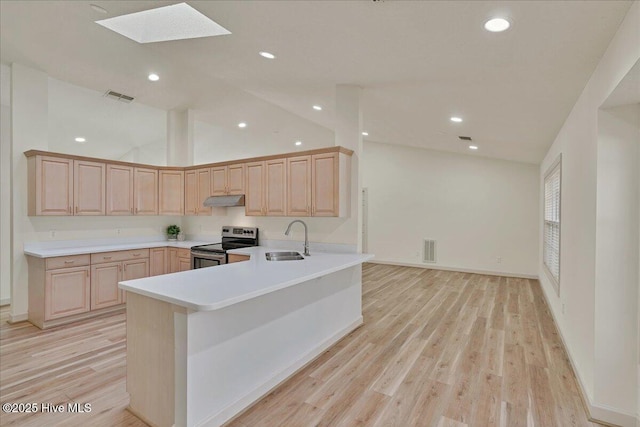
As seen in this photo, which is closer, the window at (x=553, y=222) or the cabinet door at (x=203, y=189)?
the window at (x=553, y=222)

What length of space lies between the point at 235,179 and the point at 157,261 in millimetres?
1781

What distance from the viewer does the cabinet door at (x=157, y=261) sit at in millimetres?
4738

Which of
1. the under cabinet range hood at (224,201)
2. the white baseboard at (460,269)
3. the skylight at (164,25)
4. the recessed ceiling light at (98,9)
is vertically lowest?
the white baseboard at (460,269)

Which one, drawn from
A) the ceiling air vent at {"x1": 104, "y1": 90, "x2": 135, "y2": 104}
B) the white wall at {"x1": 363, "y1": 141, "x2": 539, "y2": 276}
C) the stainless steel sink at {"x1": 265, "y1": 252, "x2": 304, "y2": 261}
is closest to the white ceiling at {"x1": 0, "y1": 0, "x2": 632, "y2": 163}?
the ceiling air vent at {"x1": 104, "y1": 90, "x2": 135, "y2": 104}

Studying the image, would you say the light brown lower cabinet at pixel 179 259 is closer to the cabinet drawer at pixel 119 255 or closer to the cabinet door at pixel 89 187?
the cabinet drawer at pixel 119 255

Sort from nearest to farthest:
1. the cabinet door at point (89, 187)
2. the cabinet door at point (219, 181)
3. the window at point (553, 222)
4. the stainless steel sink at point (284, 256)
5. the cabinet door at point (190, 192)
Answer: the stainless steel sink at point (284, 256) → the window at point (553, 222) → the cabinet door at point (89, 187) → the cabinet door at point (219, 181) → the cabinet door at point (190, 192)

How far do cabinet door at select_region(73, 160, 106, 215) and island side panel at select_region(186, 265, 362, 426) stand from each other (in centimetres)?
338

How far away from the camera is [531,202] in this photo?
645cm

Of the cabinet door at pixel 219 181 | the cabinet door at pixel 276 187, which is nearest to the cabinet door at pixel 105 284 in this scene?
the cabinet door at pixel 219 181

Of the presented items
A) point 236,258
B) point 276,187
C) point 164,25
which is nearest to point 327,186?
point 276,187

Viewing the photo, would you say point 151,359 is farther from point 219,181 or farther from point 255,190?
point 219,181

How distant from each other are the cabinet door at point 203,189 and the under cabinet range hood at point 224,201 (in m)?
0.16

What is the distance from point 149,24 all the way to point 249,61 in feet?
3.31

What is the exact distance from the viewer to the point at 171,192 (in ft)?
17.2
